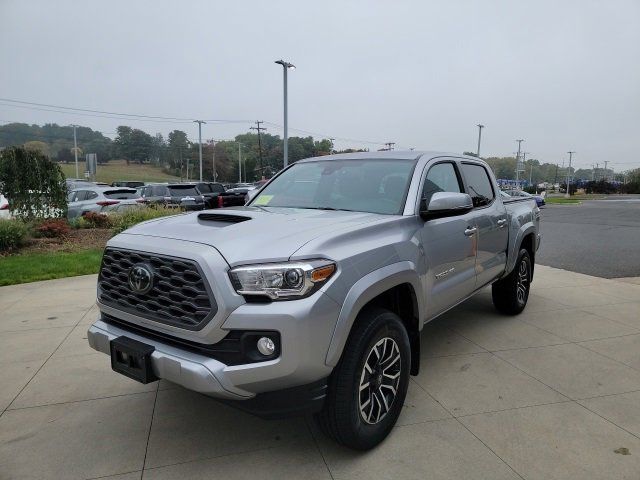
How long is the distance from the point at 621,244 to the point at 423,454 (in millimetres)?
11697

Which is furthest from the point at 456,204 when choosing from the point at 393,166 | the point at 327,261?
the point at 327,261

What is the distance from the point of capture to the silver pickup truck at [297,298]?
2.28 meters

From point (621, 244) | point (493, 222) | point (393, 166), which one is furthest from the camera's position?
point (621, 244)

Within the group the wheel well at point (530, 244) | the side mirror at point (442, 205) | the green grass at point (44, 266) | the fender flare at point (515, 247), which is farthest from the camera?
the green grass at point (44, 266)

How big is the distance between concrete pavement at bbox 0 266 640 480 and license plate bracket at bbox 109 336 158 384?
0.57 metres

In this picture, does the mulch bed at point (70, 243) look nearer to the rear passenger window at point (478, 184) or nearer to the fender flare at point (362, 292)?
the rear passenger window at point (478, 184)

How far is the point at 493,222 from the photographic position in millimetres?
4484

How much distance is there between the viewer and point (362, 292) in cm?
251

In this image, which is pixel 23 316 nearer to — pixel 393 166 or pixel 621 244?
pixel 393 166

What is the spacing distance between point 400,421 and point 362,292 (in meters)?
1.15

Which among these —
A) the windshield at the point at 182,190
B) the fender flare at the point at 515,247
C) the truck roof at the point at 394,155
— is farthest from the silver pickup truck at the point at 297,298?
the windshield at the point at 182,190

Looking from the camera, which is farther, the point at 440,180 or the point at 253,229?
the point at 440,180

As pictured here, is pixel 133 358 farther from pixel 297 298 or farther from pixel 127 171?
pixel 127 171

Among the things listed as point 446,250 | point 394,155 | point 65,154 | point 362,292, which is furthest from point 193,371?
point 65,154
